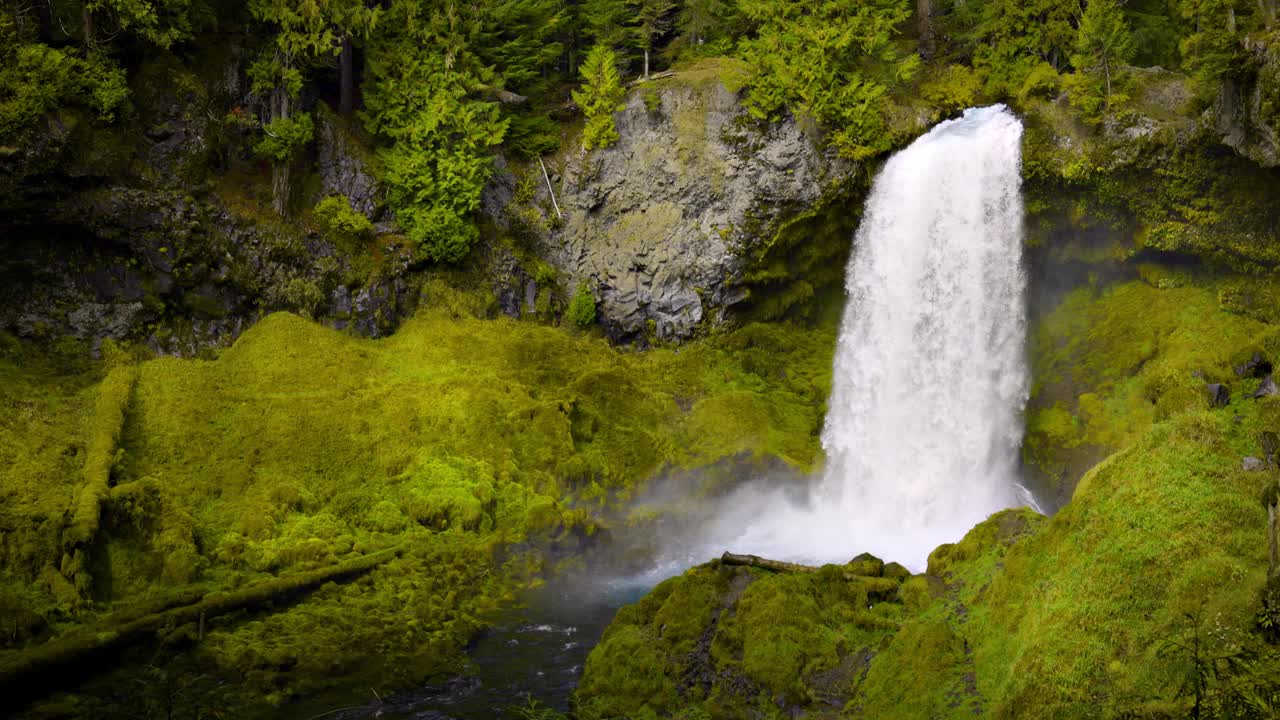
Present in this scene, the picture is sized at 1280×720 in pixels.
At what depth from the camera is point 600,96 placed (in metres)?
21.5

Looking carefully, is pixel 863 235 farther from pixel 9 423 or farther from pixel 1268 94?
pixel 9 423

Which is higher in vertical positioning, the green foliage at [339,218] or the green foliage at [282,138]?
the green foliage at [282,138]

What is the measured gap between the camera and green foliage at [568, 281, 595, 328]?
69.3ft

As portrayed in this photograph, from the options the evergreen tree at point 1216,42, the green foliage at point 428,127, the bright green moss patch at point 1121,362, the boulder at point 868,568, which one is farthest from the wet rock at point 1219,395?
the green foliage at point 428,127

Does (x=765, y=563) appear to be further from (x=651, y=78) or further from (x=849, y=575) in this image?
(x=651, y=78)

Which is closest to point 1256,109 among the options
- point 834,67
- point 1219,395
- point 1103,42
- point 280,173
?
point 1103,42

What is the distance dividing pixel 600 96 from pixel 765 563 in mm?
14675

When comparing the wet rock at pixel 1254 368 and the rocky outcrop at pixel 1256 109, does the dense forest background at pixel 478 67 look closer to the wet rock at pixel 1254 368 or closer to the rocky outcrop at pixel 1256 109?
the rocky outcrop at pixel 1256 109

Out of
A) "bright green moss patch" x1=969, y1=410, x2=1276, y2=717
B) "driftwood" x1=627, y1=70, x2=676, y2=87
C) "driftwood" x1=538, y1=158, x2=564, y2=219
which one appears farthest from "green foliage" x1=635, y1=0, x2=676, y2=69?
"bright green moss patch" x1=969, y1=410, x2=1276, y2=717

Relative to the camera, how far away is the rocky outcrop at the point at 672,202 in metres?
20.2

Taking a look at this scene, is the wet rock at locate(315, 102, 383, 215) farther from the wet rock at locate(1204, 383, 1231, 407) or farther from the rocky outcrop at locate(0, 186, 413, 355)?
the wet rock at locate(1204, 383, 1231, 407)

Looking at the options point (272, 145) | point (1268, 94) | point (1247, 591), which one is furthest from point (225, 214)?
point (1268, 94)

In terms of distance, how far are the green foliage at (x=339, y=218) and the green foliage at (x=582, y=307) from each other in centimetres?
538

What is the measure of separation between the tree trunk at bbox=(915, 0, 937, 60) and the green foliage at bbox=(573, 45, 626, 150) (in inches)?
334
